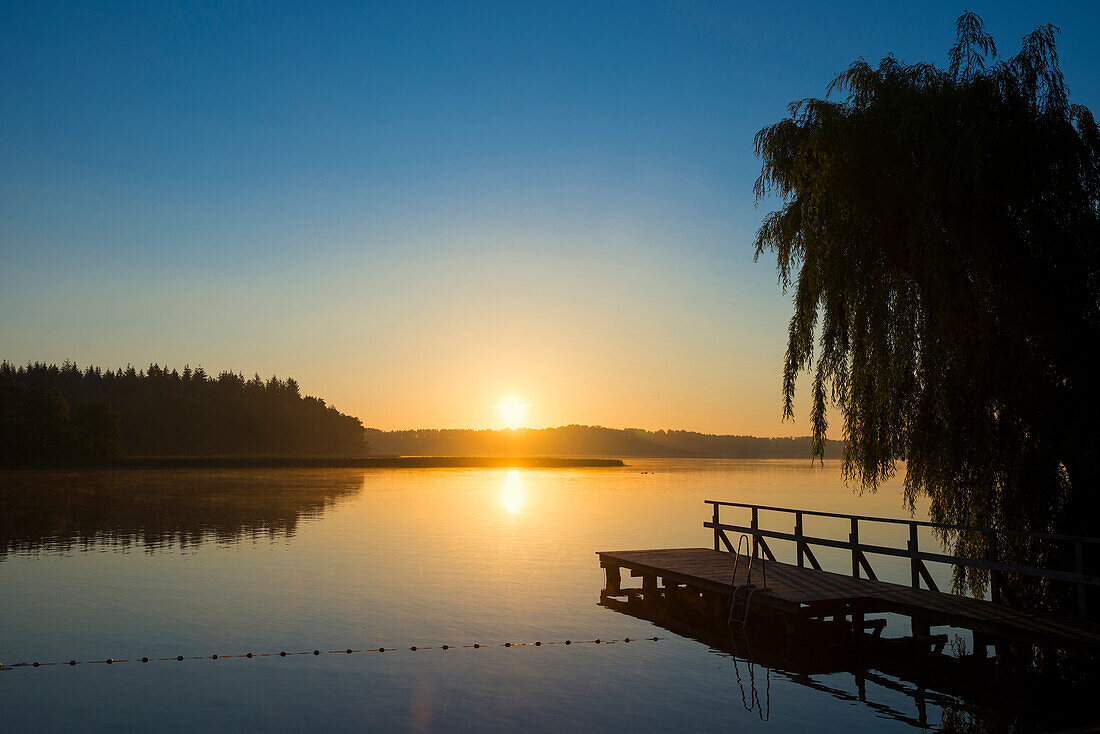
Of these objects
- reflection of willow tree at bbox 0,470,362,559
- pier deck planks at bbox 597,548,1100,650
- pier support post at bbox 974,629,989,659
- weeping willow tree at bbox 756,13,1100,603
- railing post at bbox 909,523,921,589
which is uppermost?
weeping willow tree at bbox 756,13,1100,603

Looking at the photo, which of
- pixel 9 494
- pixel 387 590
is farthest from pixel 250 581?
pixel 9 494

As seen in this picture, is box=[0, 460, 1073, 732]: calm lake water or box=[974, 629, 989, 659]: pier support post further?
box=[974, 629, 989, 659]: pier support post

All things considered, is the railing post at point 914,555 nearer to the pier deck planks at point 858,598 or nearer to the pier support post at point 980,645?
the pier deck planks at point 858,598

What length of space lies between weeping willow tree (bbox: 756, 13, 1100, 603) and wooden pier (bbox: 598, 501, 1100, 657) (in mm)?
1214

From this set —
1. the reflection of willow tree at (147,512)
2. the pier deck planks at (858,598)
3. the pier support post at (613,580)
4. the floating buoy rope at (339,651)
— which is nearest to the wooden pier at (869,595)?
the pier deck planks at (858,598)

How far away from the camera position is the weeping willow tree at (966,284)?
16969mm

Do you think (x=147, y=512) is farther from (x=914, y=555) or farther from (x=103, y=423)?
(x=103, y=423)

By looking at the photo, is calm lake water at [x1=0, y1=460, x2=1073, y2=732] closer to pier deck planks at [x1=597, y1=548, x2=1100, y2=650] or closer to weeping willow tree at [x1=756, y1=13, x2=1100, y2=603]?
pier deck planks at [x1=597, y1=548, x2=1100, y2=650]

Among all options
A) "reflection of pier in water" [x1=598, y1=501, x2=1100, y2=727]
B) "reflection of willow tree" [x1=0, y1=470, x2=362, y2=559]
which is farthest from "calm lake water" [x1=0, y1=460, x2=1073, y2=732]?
"reflection of pier in water" [x1=598, y1=501, x2=1100, y2=727]

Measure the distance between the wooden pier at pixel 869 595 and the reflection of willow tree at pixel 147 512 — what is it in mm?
24091

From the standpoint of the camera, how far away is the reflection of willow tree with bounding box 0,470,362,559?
133 ft

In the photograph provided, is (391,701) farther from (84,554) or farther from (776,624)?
(84,554)

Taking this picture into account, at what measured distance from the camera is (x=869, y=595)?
729 inches

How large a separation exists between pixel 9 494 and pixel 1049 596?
7665cm
